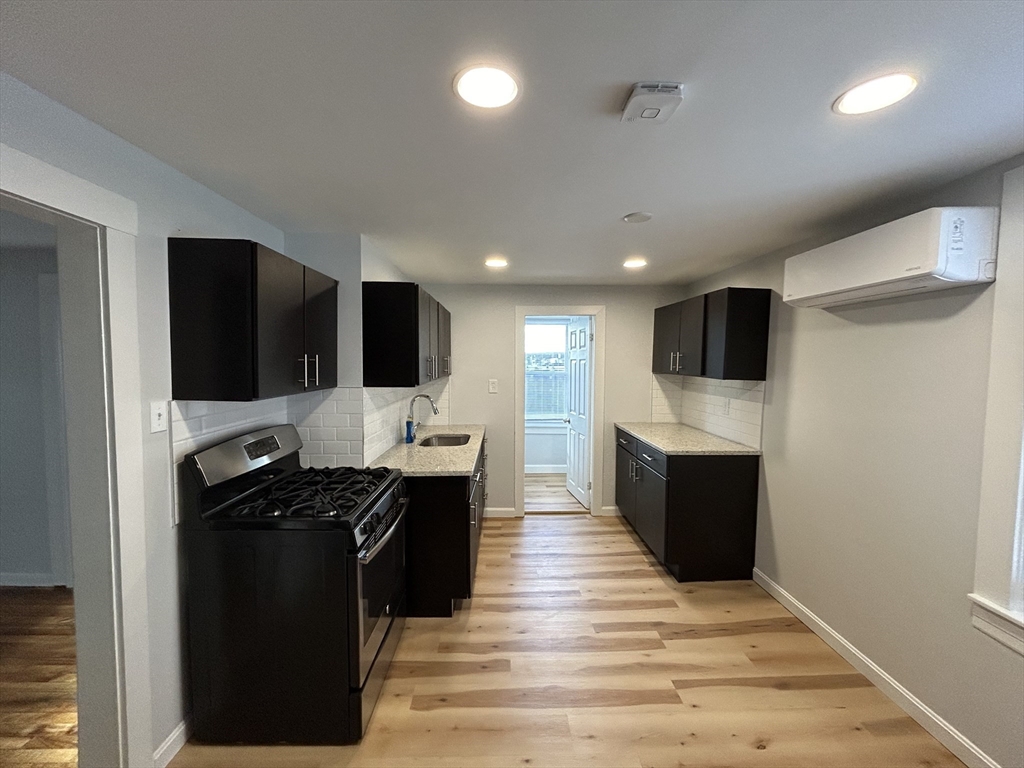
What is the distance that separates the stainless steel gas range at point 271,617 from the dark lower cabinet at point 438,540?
843mm

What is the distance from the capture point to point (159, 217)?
169 cm

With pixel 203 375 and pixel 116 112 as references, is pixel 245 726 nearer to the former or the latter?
pixel 203 375

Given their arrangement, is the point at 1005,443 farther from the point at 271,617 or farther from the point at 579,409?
the point at 579,409

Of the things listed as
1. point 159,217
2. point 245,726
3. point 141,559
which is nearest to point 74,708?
point 245,726

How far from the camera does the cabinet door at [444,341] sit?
3.57m

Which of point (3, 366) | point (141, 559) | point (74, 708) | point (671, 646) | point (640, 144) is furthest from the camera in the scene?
point (3, 366)

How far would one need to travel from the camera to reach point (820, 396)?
8.52ft

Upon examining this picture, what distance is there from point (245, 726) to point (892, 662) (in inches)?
116

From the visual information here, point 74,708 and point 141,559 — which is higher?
point 141,559

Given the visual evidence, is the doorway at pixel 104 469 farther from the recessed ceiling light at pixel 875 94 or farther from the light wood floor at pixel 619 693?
the recessed ceiling light at pixel 875 94

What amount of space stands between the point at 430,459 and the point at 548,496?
2697mm

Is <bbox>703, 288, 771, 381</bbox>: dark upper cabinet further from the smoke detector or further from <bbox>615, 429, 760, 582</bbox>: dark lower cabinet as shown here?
the smoke detector

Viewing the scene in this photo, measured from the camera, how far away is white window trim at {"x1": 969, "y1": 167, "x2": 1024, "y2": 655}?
160 cm

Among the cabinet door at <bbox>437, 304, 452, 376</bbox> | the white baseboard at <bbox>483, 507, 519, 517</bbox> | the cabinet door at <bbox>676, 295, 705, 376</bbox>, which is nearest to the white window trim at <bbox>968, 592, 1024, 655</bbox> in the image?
the cabinet door at <bbox>676, 295, 705, 376</bbox>
